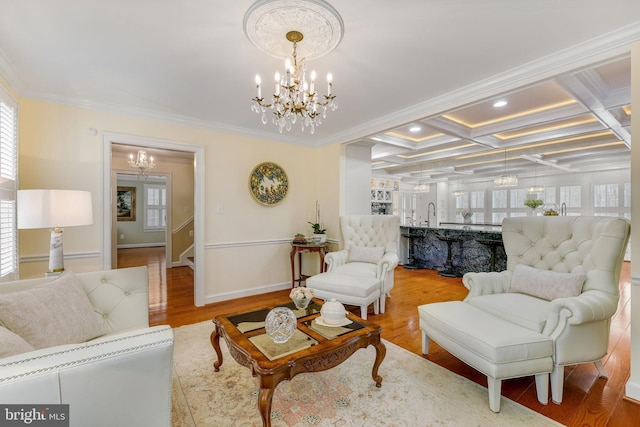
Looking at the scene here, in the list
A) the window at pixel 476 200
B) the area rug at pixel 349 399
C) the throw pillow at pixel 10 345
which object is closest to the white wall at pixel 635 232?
the area rug at pixel 349 399

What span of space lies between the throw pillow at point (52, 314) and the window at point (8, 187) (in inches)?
40.9

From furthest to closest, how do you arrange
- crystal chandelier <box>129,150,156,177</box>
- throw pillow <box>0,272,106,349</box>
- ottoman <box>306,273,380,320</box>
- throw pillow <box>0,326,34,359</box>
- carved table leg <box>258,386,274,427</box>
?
crystal chandelier <box>129,150,156,177</box> → ottoman <box>306,273,380,320</box> → carved table leg <box>258,386,274,427</box> → throw pillow <box>0,272,106,349</box> → throw pillow <box>0,326,34,359</box>

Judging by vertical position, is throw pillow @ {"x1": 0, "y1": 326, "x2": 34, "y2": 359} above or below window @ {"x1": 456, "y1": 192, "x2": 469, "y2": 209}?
below

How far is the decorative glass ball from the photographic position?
1766 mm

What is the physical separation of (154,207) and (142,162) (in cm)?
490

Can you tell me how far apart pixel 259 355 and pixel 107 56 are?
245 centimetres

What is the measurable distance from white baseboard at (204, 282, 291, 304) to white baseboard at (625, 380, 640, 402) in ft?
12.1

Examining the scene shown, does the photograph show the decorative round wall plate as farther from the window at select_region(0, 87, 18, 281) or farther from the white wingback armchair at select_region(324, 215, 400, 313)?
the window at select_region(0, 87, 18, 281)

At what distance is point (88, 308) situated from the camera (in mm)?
1775

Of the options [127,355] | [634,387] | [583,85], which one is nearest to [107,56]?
[127,355]

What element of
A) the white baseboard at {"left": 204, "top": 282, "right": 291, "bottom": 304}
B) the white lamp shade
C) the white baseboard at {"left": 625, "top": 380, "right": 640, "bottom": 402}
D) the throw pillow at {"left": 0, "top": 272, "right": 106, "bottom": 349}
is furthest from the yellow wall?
the white baseboard at {"left": 625, "top": 380, "right": 640, "bottom": 402}

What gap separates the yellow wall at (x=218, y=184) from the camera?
112 inches

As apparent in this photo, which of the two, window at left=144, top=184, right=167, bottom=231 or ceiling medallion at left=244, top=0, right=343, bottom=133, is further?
window at left=144, top=184, right=167, bottom=231

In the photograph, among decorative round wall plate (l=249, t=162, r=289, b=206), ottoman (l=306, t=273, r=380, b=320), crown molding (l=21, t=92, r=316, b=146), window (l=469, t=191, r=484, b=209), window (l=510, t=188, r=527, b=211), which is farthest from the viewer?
window (l=469, t=191, r=484, b=209)
